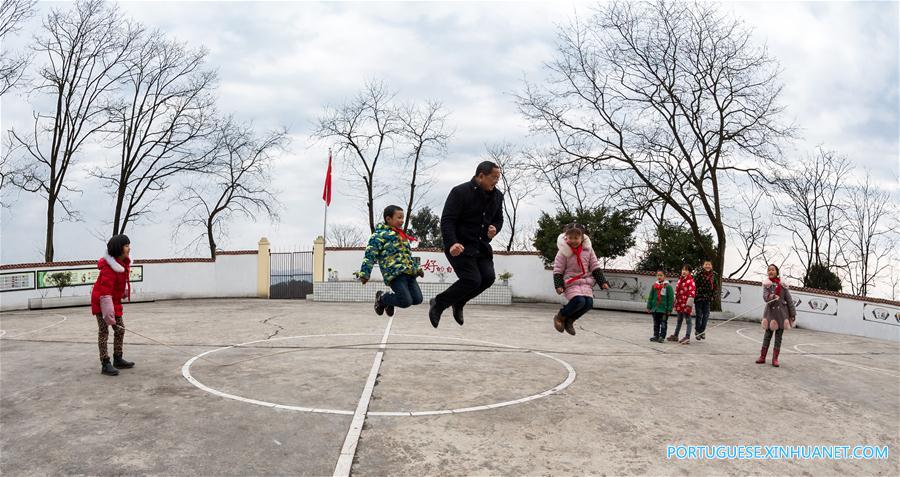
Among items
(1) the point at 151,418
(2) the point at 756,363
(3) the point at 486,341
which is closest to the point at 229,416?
(1) the point at 151,418

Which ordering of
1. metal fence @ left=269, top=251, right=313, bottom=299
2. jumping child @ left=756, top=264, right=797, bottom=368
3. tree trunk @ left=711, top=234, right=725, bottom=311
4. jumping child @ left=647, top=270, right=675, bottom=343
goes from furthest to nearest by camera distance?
metal fence @ left=269, top=251, right=313, bottom=299 → tree trunk @ left=711, top=234, right=725, bottom=311 → jumping child @ left=647, top=270, right=675, bottom=343 → jumping child @ left=756, top=264, right=797, bottom=368

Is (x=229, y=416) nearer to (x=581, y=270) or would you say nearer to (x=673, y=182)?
(x=581, y=270)

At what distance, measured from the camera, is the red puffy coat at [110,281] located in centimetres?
889

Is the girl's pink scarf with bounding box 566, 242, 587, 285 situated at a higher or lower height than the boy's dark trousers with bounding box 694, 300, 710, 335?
higher

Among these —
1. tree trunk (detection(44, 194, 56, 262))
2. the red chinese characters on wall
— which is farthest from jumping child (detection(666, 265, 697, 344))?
tree trunk (detection(44, 194, 56, 262))

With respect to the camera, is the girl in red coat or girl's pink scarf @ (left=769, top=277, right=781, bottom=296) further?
girl's pink scarf @ (left=769, top=277, right=781, bottom=296)

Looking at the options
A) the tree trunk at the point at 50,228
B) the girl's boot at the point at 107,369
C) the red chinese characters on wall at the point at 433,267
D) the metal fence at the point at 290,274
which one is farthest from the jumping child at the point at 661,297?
the tree trunk at the point at 50,228

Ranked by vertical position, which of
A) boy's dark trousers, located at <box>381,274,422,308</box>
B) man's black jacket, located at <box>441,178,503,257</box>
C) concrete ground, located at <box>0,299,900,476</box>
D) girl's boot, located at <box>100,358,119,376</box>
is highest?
man's black jacket, located at <box>441,178,503,257</box>

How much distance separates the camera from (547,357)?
11.2m

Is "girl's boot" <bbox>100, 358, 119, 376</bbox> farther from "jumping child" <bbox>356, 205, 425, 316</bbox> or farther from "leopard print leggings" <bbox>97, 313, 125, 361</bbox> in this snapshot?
"jumping child" <bbox>356, 205, 425, 316</bbox>

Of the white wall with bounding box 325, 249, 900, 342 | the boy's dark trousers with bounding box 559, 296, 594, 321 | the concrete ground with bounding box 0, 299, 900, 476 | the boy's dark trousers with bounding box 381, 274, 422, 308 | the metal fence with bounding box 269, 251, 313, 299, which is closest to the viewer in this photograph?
the concrete ground with bounding box 0, 299, 900, 476

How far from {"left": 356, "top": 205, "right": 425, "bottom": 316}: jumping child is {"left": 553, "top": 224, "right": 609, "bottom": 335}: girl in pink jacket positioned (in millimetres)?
1807

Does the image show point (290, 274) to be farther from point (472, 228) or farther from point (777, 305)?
point (472, 228)

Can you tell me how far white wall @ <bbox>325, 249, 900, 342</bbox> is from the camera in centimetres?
2073
